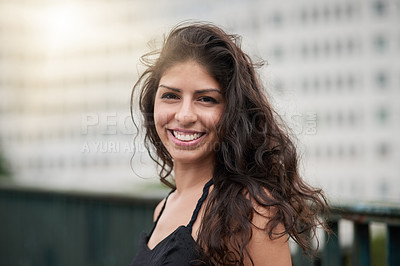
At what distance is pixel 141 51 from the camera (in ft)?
212

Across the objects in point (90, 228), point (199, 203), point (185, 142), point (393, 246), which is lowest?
point (90, 228)

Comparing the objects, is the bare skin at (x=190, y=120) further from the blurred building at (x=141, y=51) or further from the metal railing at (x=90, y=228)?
the blurred building at (x=141, y=51)

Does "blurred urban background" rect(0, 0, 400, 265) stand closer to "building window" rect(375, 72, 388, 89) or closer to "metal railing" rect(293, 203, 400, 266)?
"building window" rect(375, 72, 388, 89)

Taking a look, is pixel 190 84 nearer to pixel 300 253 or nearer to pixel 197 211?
pixel 197 211

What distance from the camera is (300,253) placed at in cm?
292

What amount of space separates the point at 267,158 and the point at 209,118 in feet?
1.08

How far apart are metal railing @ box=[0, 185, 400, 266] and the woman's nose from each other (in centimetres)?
100

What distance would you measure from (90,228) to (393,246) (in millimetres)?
2886

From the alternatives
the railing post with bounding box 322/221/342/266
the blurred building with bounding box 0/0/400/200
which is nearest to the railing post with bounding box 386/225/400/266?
the railing post with bounding box 322/221/342/266

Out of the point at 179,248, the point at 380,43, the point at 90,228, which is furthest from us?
the point at 380,43

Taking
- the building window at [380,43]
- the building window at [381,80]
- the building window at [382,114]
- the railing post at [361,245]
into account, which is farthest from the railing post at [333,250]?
the building window at [380,43]

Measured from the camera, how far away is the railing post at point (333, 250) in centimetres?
275

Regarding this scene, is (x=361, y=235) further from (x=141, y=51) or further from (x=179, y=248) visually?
(x=141, y=51)

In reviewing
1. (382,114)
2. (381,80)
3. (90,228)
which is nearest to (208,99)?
(90,228)
